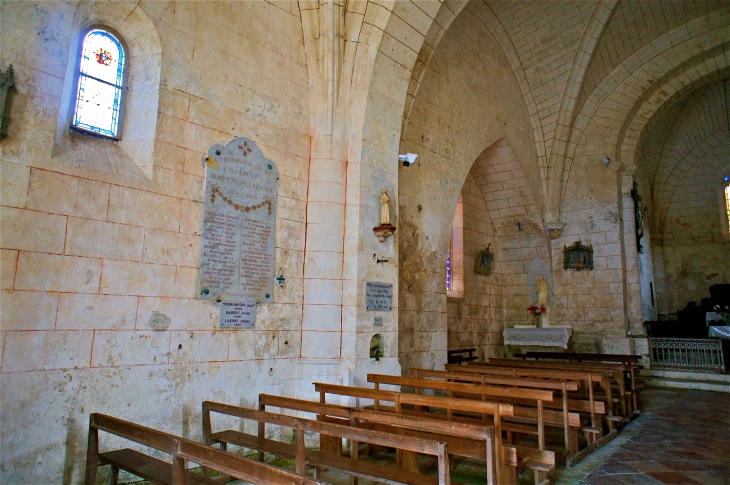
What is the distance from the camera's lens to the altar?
36.5 ft

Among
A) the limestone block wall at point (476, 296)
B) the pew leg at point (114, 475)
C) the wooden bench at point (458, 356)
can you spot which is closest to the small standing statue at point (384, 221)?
the pew leg at point (114, 475)

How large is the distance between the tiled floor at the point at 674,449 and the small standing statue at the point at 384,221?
3.35 m

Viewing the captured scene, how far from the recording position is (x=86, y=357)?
4379mm

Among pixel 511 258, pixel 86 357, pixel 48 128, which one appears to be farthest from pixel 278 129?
pixel 511 258

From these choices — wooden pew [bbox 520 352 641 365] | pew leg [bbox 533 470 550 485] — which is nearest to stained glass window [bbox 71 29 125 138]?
pew leg [bbox 533 470 550 485]

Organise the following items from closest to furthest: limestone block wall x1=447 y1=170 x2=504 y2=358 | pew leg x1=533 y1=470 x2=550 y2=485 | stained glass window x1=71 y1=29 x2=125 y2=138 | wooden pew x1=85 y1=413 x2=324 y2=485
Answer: wooden pew x1=85 y1=413 x2=324 y2=485, pew leg x1=533 y1=470 x2=550 y2=485, stained glass window x1=71 y1=29 x2=125 y2=138, limestone block wall x1=447 y1=170 x2=504 y2=358

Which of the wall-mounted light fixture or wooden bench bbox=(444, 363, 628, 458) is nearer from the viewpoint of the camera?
wooden bench bbox=(444, 363, 628, 458)

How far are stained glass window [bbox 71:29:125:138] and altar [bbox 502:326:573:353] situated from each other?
9562mm

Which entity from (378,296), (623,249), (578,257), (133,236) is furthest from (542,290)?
(133,236)

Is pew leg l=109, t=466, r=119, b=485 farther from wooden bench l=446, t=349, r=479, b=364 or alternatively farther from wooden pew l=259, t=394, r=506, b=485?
wooden bench l=446, t=349, r=479, b=364

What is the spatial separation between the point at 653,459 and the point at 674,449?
0.59 metres

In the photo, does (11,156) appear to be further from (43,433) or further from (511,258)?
(511,258)

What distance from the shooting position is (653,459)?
509 centimetres

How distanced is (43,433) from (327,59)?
514cm
